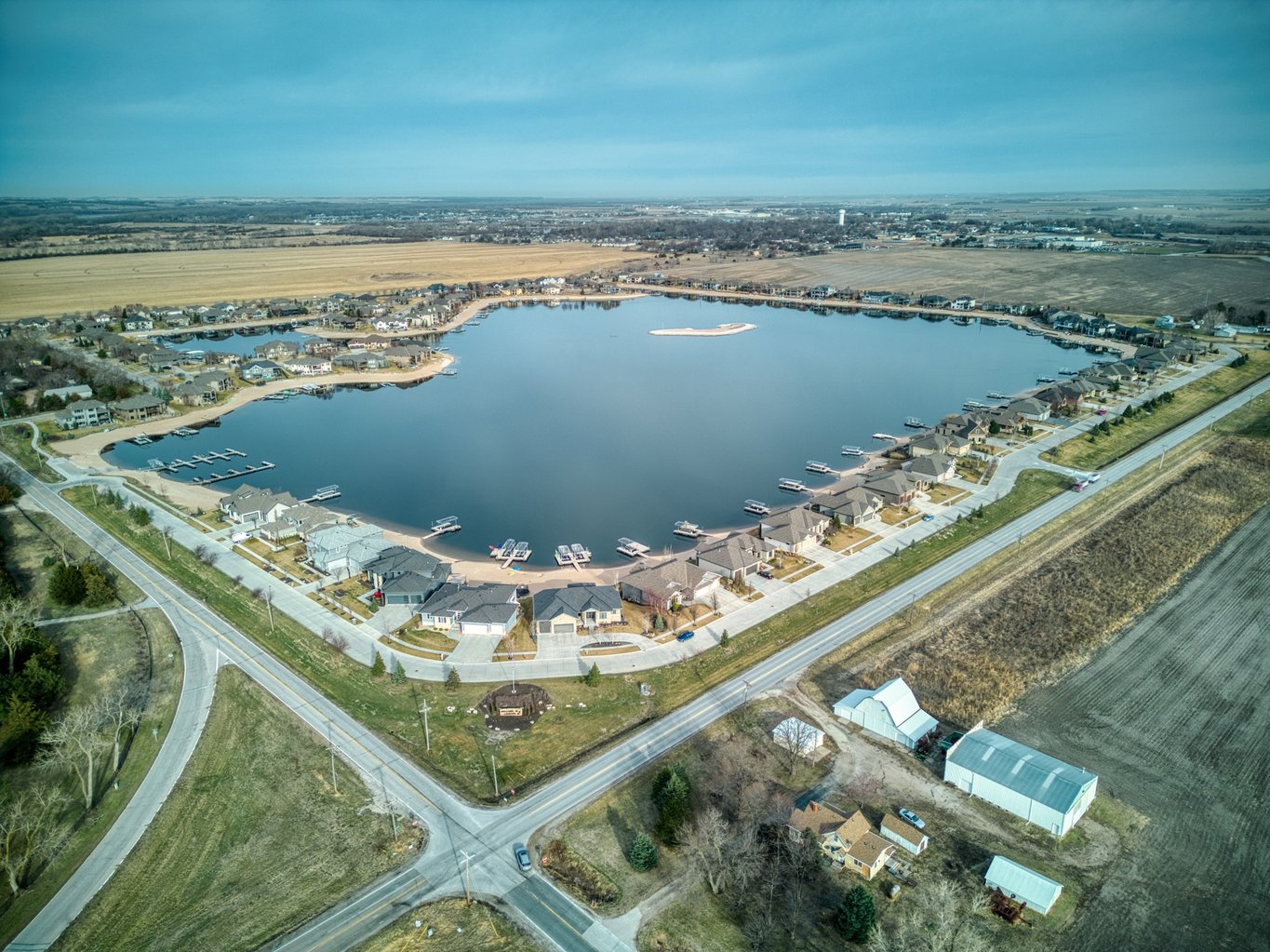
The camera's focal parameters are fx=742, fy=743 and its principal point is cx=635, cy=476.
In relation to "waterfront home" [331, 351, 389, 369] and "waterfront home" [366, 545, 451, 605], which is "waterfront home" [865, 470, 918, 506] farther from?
"waterfront home" [331, 351, 389, 369]

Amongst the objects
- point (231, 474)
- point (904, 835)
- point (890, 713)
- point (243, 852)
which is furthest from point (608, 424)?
point (904, 835)

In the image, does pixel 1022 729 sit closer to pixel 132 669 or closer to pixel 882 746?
pixel 882 746

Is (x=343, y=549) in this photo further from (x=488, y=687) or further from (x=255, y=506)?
(x=488, y=687)

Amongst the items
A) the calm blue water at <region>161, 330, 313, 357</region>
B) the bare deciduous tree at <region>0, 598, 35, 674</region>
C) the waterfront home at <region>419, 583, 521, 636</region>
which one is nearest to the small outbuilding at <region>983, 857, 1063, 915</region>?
A: the waterfront home at <region>419, 583, 521, 636</region>

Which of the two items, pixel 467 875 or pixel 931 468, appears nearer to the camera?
pixel 467 875

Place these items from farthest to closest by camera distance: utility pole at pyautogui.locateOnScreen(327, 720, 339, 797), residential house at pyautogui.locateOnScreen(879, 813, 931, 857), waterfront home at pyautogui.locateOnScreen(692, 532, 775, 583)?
waterfront home at pyautogui.locateOnScreen(692, 532, 775, 583) < utility pole at pyautogui.locateOnScreen(327, 720, 339, 797) < residential house at pyautogui.locateOnScreen(879, 813, 931, 857)

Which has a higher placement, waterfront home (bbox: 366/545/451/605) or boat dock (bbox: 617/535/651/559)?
waterfront home (bbox: 366/545/451/605)
